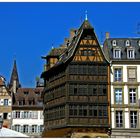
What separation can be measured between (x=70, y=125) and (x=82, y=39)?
7.52 metres

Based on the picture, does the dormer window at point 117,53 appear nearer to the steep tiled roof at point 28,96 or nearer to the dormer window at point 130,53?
the dormer window at point 130,53

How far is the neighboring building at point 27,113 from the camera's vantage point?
5066 centimetres

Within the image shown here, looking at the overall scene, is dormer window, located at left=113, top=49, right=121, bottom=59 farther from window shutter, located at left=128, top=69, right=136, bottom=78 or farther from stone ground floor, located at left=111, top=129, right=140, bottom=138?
stone ground floor, located at left=111, top=129, right=140, bottom=138

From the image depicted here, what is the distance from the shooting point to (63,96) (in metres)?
36.6

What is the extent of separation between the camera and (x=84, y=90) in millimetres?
36156

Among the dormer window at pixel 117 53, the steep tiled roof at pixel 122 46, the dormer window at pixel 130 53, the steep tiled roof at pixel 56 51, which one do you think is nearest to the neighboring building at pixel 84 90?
the dormer window at pixel 117 53

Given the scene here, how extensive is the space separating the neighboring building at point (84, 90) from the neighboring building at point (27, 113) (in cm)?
1346

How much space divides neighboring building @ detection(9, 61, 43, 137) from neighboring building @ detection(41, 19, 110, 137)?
44.2 feet

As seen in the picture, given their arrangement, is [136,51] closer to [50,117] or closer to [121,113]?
[121,113]

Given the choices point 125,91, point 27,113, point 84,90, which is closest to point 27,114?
point 27,113

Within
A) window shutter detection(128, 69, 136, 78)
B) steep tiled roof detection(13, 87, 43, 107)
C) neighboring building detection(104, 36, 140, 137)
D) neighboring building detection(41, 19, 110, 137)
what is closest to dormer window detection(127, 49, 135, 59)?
neighboring building detection(104, 36, 140, 137)

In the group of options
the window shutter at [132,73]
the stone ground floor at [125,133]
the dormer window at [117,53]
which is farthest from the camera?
the dormer window at [117,53]

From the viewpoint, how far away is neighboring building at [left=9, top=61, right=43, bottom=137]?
50656mm

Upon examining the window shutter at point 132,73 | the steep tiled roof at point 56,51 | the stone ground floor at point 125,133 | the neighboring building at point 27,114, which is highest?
the steep tiled roof at point 56,51
